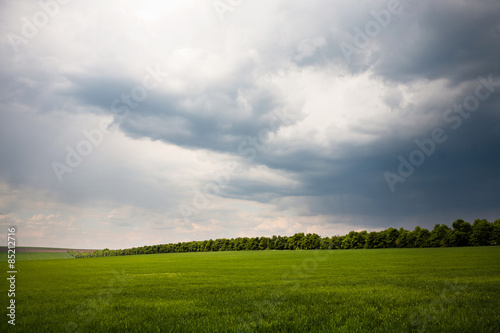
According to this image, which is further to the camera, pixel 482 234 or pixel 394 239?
pixel 394 239

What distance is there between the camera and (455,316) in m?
10.9

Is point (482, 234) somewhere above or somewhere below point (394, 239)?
above

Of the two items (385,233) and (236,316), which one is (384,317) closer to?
(236,316)

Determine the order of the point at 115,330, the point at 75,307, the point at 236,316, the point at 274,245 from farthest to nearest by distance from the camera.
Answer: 1. the point at 274,245
2. the point at 75,307
3. the point at 236,316
4. the point at 115,330

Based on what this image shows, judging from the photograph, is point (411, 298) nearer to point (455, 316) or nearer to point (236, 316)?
point (455, 316)

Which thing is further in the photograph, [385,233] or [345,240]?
[345,240]

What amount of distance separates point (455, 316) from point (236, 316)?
27.7 ft

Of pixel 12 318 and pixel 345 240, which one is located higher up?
pixel 12 318

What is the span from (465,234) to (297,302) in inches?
4441

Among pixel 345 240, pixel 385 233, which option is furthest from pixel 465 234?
Answer: pixel 345 240

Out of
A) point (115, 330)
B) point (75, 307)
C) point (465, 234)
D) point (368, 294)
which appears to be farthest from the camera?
point (465, 234)

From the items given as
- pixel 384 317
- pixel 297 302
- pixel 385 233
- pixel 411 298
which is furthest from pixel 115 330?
pixel 385 233

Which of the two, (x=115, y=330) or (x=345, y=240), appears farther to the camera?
(x=345, y=240)

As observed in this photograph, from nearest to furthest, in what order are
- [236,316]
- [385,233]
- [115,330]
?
[115,330] < [236,316] < [385,233]
